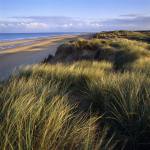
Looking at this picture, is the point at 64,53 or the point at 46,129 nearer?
the point at 46,129

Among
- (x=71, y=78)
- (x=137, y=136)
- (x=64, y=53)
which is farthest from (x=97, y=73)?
(x=64, y=53)

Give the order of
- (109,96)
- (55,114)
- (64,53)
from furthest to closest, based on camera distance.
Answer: (64,53)
(109,96)
(55,114)

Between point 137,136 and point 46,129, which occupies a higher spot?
point 46,129

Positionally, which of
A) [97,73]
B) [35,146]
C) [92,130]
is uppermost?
[35,146]

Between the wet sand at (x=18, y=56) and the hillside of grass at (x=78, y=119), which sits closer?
the hillside of grass at (x=78, y=119)

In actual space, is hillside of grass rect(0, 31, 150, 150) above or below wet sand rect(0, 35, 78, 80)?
above

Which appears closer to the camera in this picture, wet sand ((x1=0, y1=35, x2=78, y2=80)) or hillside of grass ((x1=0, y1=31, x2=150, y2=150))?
hillside of grass ((x1=0, y1=31, x2=150, y2=150))

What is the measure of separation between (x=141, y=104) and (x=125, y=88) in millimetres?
775

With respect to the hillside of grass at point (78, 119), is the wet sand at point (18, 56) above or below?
below

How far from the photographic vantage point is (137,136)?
14.4 feet

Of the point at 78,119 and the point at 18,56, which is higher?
the point at 78,119

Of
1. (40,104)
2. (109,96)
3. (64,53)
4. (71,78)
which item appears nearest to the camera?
(40,104)

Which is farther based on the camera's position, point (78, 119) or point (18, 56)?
point (18, 56)

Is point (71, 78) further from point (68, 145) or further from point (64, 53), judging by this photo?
point (64, 53)
